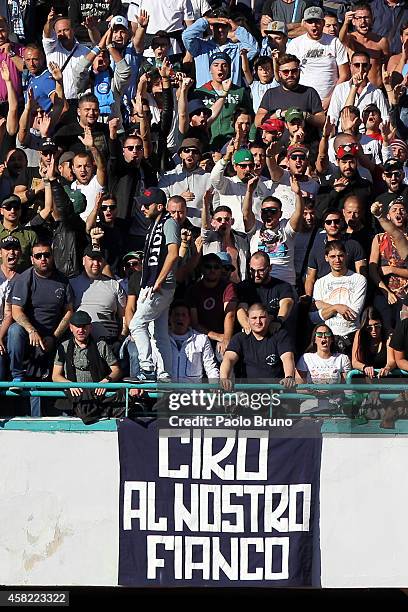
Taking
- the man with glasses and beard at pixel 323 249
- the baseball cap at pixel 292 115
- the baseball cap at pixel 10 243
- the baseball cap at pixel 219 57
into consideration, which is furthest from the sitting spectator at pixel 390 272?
the baseball cap at pixel 10 243

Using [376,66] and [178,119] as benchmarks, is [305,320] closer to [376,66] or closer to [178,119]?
[178,119]

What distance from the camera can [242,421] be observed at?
984 centimetres

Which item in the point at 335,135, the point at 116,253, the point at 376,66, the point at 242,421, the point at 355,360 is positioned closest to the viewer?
the point at 242,421

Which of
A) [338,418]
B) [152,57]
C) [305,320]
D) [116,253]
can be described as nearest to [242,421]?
[338,418]

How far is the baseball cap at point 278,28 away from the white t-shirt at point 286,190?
7.80ft

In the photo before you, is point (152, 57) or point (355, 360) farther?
point (152, 57)

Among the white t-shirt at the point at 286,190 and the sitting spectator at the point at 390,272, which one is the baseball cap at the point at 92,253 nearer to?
the white t-shirt at the point at 286,190

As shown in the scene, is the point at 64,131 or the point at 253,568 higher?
the point at 64,131

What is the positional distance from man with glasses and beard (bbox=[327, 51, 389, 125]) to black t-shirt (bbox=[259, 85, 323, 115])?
180 millimetres

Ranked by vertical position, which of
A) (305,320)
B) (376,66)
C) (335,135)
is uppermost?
(376,66)

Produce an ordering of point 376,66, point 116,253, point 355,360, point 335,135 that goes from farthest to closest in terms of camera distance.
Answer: point 376,66 < point 335,135 < point 116,253 < point 355,360

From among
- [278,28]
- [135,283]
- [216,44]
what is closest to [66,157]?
[135,283]

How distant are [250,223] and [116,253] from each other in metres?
1.36

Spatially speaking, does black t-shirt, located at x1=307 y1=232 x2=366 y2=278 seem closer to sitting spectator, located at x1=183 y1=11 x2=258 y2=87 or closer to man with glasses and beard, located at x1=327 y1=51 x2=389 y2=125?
man with glasses and beard, located at x1=327 y1=51 x2=389 y2=125
